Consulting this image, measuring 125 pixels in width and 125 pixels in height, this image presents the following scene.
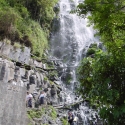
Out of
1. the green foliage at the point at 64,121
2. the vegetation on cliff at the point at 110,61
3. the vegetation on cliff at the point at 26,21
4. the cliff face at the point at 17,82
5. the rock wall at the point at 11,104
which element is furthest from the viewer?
the vegetation on cliff at the point at 26,21

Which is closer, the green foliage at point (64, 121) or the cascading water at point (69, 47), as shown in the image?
the green foliage at point (64, 121)

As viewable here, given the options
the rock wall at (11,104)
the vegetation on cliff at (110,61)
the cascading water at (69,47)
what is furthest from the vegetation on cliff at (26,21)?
the vegetation on cliff at (110,61)

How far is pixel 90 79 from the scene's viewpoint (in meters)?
6.70

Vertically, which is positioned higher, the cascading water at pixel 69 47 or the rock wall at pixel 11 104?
the cascading water at pixel 69 47

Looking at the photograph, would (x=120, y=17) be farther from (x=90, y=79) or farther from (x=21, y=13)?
(x=21, y=13)

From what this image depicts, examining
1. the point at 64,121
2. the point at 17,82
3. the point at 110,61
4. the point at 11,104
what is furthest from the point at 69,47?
the point at 110,61

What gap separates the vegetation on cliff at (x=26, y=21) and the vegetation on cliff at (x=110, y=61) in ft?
39.4

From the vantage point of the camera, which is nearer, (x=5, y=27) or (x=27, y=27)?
(x=5, y=27)

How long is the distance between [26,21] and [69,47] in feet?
22.2

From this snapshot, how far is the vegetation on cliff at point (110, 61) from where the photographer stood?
5.39 meters

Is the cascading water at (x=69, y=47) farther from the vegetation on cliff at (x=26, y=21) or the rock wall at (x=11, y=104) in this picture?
the rock wall at (x=11, y=104)

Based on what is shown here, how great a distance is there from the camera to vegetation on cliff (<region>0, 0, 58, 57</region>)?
1697 centimetres

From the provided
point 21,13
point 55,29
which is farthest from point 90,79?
point 55,29

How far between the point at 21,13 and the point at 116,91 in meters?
17.4
